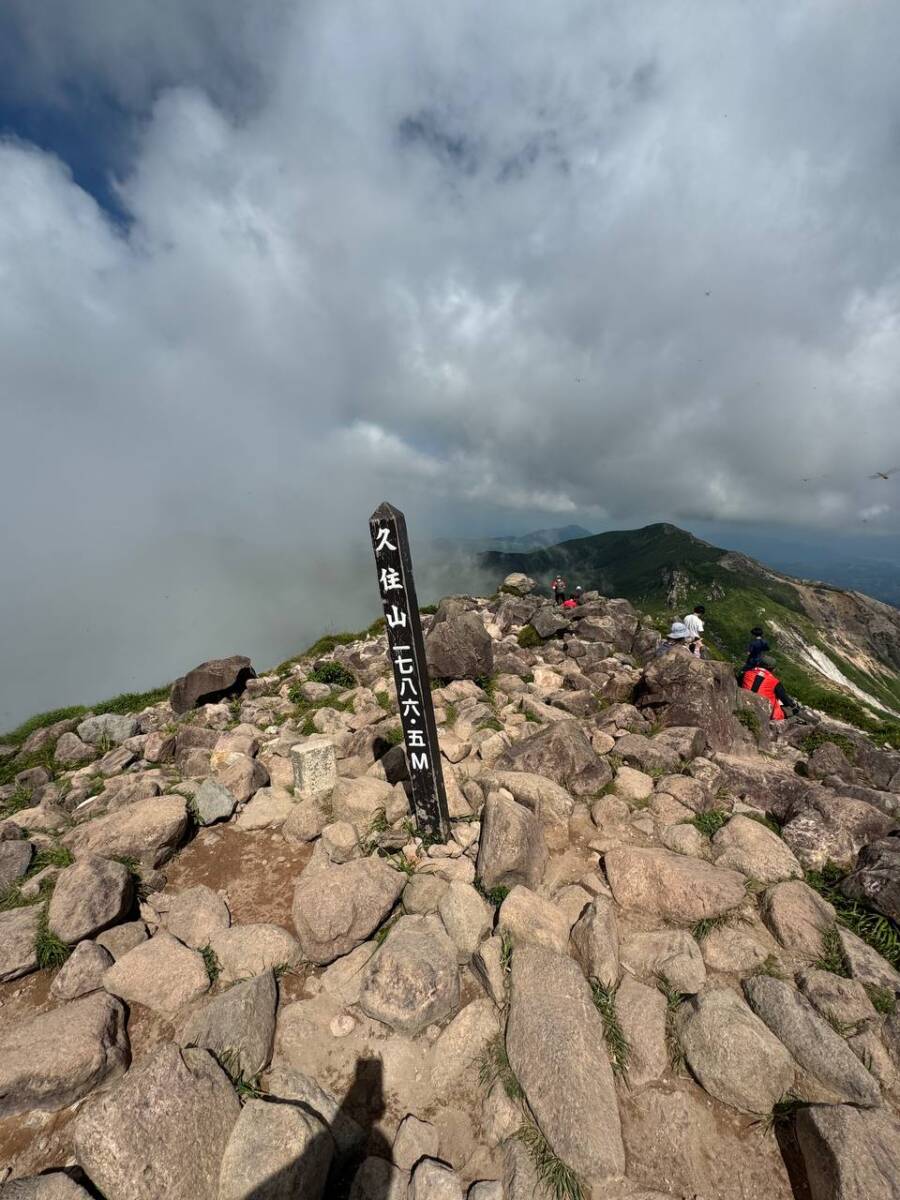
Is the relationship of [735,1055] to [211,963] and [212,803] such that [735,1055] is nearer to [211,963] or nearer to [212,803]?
[211,963]

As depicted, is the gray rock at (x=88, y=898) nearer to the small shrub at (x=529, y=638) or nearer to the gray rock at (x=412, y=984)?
the gray rock at (x=412, y=984)

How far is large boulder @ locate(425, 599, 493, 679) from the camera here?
54.6 ft

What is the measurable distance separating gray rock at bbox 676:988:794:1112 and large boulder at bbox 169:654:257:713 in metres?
20.0

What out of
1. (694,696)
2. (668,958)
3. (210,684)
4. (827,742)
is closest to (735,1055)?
(668,958)

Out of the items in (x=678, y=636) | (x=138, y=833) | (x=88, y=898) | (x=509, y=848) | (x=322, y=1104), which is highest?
(x=678, y=636)

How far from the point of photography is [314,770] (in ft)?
33.1

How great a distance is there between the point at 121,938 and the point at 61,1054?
180cm

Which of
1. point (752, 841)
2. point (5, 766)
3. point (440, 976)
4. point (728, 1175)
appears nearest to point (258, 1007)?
point (440, 976)

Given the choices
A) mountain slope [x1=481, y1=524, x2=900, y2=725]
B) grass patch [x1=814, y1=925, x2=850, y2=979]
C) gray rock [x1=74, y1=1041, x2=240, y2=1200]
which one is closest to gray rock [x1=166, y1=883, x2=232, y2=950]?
gray rock [x1=74, y1=1041, x2=240, y2=1200]

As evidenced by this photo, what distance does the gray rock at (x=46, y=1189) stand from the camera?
4.00 metres

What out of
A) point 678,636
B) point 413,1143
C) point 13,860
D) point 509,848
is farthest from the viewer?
point 678,636

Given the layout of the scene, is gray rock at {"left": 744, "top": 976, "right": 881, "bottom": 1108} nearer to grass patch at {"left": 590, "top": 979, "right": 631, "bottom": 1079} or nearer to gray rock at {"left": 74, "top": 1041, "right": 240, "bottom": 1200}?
grass patch at {"left": 590, "top": 979, "right": 631, "bottom": 1079}

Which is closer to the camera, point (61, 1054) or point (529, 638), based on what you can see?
point (61, 1054)

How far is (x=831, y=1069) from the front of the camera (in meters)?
5.00
